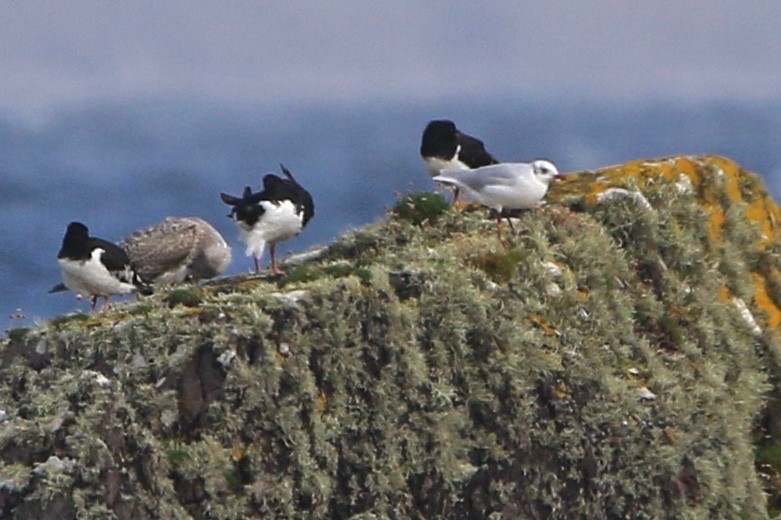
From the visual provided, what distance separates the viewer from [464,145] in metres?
18.8

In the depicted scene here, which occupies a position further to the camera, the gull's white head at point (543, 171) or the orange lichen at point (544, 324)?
the gull's white head at point (543, 171)

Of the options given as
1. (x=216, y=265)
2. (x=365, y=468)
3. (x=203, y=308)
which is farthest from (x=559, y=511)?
(x=216, y=265)

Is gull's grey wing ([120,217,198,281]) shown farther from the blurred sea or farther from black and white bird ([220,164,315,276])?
the blurred sea

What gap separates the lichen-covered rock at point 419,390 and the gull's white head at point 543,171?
24cm

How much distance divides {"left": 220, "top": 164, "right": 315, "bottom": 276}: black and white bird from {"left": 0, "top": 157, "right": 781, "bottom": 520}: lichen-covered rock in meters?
0.63

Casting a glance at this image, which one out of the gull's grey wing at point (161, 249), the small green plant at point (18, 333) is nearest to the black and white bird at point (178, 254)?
the gull's grey wing at point (161, 249)

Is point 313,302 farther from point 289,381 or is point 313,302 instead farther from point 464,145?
point 464,145

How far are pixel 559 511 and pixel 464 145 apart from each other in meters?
6.01

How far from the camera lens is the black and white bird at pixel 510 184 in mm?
15562

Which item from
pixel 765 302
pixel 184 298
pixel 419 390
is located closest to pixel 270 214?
pixel 184 298

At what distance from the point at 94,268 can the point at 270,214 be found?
1.38m

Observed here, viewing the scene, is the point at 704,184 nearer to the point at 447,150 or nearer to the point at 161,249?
the point at 447,150

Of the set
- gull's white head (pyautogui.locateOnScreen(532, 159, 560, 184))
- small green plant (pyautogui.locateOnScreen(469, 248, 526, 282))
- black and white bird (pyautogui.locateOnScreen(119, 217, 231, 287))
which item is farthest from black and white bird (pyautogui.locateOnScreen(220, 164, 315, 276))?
small green plant (pyautogui.locateOnScreen(469, 248, 526, 282))

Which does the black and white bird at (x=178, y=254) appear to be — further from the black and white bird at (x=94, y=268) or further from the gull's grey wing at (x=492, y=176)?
the gull's grey wing at (x=492, y=176)
